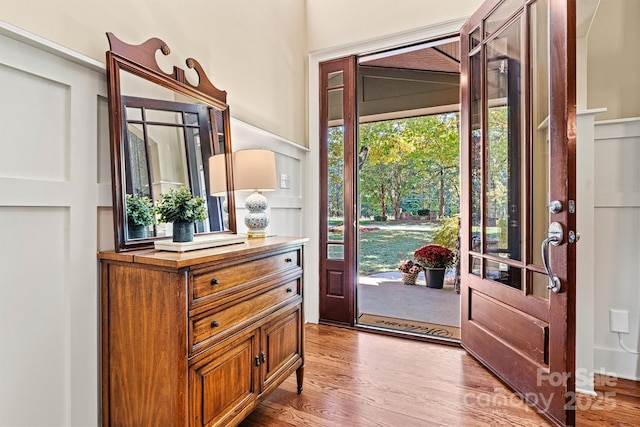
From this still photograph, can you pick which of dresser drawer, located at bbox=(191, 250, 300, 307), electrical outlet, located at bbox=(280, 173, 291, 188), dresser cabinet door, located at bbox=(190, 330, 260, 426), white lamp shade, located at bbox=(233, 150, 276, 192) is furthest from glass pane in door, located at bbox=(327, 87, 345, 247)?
dresser cabinet door, located at bbox=(190, 330, 260, 426)

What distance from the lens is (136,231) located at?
1.40 m

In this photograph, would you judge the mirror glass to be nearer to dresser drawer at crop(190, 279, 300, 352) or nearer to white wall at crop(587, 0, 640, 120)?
dresser drawer at crop(190, 279, 300, 352)

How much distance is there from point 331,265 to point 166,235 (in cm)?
176

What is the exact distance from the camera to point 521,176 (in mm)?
1929

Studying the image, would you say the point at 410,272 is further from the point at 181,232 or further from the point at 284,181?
the point at 181,232

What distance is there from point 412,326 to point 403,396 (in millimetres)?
1257

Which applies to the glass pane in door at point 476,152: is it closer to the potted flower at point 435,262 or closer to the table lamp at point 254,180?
the table lamp at point 254,180

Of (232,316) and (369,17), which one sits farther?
(369,17)

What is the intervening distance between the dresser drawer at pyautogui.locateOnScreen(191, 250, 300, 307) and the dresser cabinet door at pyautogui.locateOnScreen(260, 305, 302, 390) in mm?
256

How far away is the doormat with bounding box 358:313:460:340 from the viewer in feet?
9.37

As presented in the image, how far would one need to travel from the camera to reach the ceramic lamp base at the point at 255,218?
1.93 metres

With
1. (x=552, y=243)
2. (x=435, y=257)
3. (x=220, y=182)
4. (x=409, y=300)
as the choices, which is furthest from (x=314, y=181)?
(x=435, y=257)

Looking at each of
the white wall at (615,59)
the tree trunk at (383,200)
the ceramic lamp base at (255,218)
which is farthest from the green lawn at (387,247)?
the ceramic lamp base at (255,218)

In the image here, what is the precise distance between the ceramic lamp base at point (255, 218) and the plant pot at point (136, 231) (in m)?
0.60
